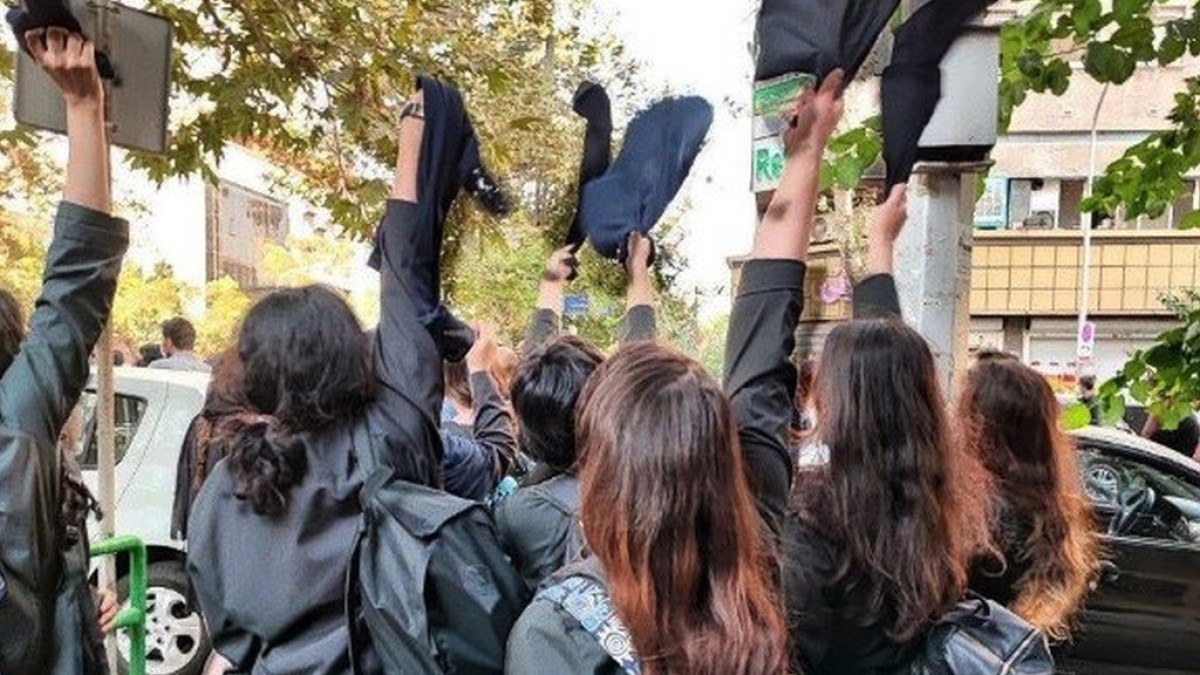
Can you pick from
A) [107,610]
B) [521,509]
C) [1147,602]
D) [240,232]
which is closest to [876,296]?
[521,509]

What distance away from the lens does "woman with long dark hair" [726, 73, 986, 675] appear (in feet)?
6.07

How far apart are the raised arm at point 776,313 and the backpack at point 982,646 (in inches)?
11.9

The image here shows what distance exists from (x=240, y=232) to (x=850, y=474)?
38.4 m

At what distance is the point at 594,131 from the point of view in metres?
2.44

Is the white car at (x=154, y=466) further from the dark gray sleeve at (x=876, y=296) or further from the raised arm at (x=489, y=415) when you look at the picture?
the dark gray sleeve at (x=876, y=296)

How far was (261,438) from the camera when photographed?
6.52 feet

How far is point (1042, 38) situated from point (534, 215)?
7249 mm

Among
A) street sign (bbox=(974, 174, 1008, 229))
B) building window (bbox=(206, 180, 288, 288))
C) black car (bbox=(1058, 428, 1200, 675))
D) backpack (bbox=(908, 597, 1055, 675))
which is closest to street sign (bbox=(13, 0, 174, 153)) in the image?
backpack (bbox=(908, 597, 1055, 675))

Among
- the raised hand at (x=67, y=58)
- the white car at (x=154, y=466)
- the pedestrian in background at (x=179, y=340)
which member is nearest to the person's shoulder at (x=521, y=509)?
the raised hand at (x=67, y=58)

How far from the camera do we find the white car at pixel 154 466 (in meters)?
5.75

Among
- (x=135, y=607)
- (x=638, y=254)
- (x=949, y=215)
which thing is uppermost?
(x=949, y=215)

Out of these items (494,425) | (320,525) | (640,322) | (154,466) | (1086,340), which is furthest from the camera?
(1086,340)

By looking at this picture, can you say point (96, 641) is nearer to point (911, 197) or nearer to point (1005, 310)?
point (911, 197)

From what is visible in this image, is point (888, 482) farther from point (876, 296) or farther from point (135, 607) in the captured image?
point (135, 607)
